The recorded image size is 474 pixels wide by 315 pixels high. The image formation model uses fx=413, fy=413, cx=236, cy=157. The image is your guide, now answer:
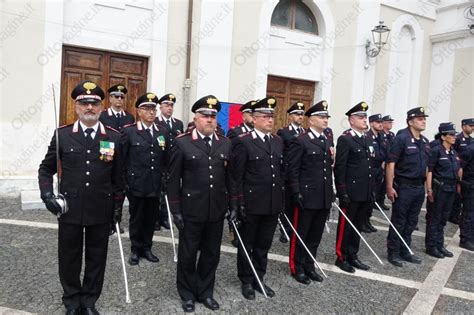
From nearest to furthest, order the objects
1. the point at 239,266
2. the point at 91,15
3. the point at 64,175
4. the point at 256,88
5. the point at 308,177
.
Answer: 1. the point at 64,175
2. the point at 239,266
3. the point at 308,177
4. the point at 91,15
5. the point at 256,88

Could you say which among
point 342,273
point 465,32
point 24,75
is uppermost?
point 465,32

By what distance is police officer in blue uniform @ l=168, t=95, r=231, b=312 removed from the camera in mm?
3855

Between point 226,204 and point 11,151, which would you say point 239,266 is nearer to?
point 226,204

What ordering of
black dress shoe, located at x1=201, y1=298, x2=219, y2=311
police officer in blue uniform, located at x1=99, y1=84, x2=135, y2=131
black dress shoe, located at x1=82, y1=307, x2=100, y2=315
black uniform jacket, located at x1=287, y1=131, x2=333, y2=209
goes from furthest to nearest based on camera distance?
police officer in blue uniform, located at x1=99, y1=84, x2=135, y2=131 < black uniform jacket, located at x1=287, y1=131, x2=333, y2=209 < black dress shoe, located at x1=201, y1=298, x2=219, y2=311 < black dress shoe, located at x1=82, y1=307, x2=100, y2=315

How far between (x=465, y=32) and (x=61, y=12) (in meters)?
11.5

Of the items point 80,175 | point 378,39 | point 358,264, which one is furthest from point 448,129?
point 378,39

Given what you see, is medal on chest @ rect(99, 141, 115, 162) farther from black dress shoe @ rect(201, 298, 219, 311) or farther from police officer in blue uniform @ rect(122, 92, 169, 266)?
black dress shoe @ rect(201, 298, 219, 311)

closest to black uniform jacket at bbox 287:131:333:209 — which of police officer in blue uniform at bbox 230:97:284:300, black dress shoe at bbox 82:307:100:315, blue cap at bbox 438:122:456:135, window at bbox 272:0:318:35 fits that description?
police officer in blue uniform at bbox 230:97:284:300

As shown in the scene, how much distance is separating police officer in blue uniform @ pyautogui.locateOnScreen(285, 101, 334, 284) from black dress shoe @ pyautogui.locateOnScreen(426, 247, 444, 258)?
2304 millimetres

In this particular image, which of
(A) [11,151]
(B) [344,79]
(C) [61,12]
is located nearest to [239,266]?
(A) [11,151]

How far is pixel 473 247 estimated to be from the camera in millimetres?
6625

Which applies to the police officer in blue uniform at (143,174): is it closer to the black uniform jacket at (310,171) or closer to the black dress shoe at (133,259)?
the black dress shoe at (133,259)

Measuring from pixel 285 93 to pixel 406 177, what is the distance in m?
6.01

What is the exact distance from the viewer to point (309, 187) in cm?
470
